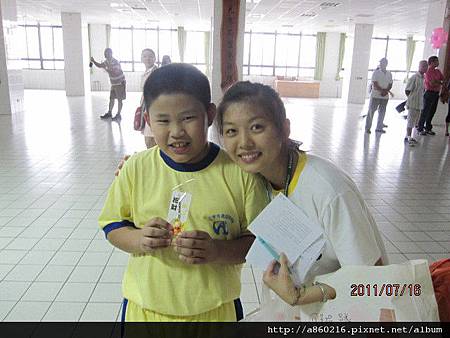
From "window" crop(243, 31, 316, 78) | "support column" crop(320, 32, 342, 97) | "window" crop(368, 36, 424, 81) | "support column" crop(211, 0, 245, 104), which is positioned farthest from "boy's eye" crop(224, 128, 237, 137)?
"window" crop(368, 36, 424, 81)

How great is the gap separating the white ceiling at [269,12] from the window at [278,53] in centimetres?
376

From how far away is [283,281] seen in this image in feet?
3.75

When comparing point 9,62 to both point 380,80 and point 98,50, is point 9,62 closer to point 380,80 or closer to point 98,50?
point 380,80

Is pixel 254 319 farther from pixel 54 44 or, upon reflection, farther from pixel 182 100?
pixel 54 44

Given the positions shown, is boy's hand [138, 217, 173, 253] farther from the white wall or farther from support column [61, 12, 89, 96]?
the white wall

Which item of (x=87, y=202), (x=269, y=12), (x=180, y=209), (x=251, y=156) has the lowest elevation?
(x=87, y=202)

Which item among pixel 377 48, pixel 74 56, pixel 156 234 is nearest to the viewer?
pixel 156 234

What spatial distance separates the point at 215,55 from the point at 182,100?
9494 millimetres

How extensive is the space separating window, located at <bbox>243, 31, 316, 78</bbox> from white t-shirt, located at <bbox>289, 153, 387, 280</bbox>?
23257mm

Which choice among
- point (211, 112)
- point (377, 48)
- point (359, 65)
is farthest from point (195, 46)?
point (211, 112)

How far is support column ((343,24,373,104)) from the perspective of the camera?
17462 mm

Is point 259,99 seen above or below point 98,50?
below

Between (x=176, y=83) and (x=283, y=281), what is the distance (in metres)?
0.64
